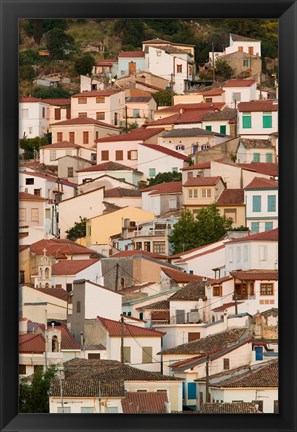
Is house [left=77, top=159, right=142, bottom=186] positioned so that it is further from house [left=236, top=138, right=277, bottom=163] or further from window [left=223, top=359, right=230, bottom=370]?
window [left=223, top=359, right=230, bottom=370]

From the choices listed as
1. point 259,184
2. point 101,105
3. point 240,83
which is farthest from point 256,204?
point 240,83

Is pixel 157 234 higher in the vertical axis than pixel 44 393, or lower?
higher

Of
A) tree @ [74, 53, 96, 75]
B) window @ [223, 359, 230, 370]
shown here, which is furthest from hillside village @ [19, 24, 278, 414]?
tree @ [74, 53, 96, 75]

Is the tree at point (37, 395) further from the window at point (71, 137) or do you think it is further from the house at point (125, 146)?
the window at point (71, 137)

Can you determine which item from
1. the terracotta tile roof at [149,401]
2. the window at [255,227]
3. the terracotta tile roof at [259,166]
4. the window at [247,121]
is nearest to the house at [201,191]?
the terracotta tile roof at [259,166]

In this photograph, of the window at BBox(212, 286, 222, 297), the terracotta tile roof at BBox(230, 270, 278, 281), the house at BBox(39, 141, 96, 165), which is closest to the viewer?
the terracotta tile roof at BBox(230, 270, 278, 281)
